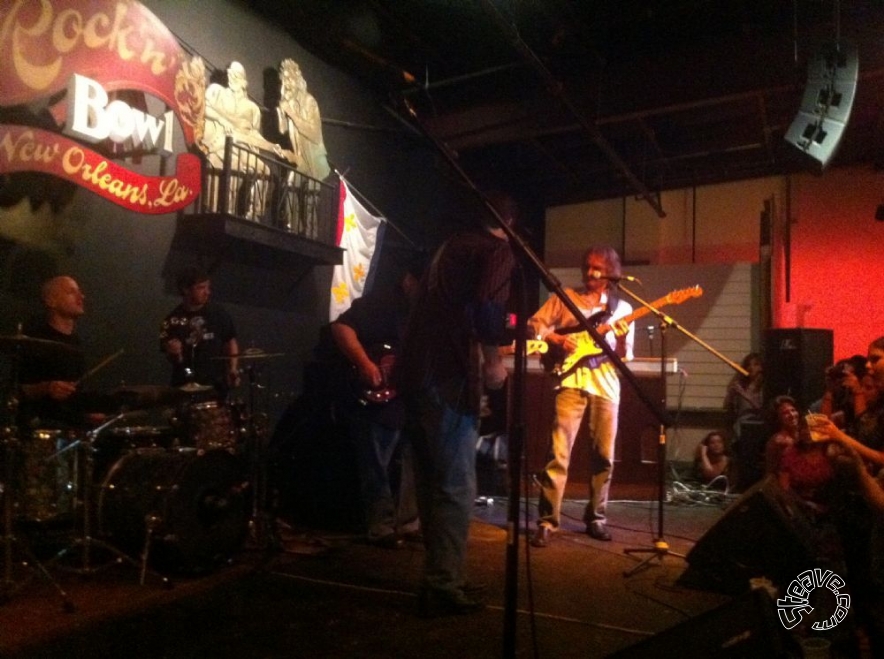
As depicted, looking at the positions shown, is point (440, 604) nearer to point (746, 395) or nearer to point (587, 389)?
point (587, 389)

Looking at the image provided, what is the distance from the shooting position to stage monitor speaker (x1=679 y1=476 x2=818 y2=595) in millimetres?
3371

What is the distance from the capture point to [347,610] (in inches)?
131

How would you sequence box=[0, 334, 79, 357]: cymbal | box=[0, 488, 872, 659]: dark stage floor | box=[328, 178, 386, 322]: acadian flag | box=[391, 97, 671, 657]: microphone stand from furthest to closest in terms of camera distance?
box=[328, 178, 386, 322]: acadian flag → box=[0, 334, 79, 357]: cymbal → box=[0, 488, 872, 659]: dark stage floor → box=[391, 97, 671, 657]: microphone stand

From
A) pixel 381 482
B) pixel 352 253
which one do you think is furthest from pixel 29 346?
pixel 352 253

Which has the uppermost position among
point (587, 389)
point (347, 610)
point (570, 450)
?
point (587, 389)

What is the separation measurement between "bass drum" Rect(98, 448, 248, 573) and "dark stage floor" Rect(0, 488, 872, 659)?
5.3 inches

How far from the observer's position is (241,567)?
4.08 metres

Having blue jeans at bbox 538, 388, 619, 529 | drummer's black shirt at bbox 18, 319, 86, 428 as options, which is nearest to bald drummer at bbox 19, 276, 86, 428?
drummer's black shirt at bbox 18, 319, 86, 428

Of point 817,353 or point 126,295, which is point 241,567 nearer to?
point 126,295

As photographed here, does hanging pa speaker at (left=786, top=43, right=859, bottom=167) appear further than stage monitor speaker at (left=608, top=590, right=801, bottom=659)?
Yes

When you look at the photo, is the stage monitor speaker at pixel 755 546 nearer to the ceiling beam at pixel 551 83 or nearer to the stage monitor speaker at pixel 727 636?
the stage monitor speaker at pixel 727 636

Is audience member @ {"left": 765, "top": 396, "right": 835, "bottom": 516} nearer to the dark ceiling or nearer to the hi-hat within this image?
the dark ceiling

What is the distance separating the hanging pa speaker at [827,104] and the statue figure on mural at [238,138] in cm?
391

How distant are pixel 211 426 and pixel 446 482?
160cm
